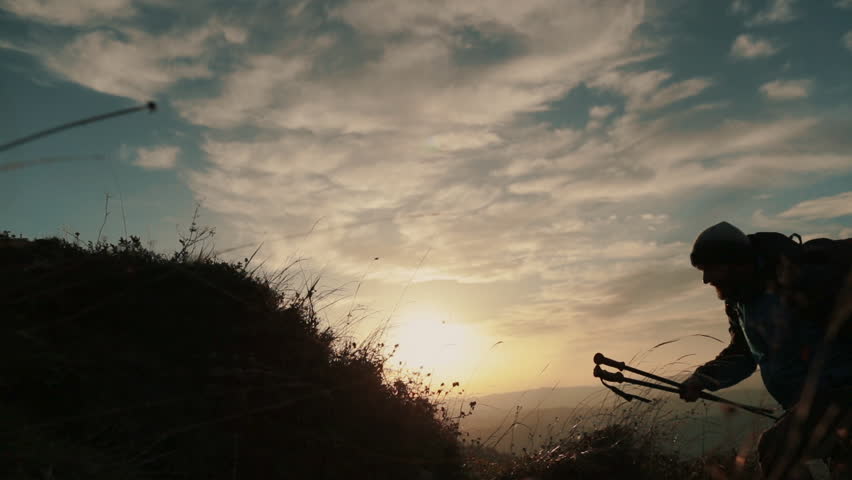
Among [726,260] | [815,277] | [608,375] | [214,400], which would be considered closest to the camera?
[815,277]

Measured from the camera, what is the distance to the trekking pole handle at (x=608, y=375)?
15.8ft

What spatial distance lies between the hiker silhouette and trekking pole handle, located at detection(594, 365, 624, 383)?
722 millimetres

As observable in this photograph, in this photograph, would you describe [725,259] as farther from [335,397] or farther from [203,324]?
[203,324]

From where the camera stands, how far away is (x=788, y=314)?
3885 mm

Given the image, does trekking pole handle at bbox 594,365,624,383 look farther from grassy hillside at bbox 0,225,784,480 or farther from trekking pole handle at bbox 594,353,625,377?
grassy hillside at bbox 0,225,784,480

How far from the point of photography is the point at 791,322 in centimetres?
388

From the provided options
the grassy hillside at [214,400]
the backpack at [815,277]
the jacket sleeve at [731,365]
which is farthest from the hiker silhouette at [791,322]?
the grassy hillside at [214,400]

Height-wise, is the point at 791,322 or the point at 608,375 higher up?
the point at 791,322

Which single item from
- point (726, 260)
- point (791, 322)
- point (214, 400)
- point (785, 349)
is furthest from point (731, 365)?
point (214, 400)

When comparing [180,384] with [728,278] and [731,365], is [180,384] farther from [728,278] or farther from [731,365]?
[731,365]

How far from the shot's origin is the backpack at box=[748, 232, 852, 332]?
3633 millimetres

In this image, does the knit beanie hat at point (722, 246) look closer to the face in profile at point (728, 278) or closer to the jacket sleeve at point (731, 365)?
the face in profile at point (728, 278)

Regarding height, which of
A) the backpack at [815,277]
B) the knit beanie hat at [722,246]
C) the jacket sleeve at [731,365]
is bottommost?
the jacket sleeve at [731,365]

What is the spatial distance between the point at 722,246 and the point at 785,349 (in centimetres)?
86
